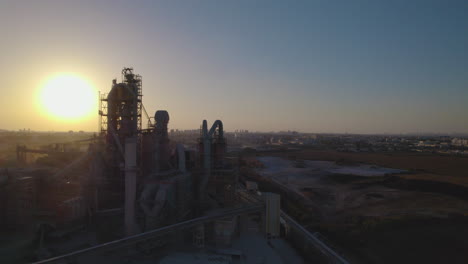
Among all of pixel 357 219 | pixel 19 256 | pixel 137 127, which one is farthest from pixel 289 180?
pixel 19 256

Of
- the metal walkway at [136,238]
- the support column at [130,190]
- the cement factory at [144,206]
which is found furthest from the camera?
the support column at [130,190]

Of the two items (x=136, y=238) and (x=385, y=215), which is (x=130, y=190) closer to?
Result: (x=136, y=238)

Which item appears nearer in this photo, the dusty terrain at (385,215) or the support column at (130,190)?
the support column at (130,190)

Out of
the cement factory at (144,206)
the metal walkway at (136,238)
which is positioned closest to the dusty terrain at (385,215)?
the cement factory at (144,206)

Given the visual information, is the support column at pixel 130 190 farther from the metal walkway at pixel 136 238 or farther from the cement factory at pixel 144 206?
the metal walkway at pixel 136 238

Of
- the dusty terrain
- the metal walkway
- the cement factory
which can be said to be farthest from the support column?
the dusty terrain

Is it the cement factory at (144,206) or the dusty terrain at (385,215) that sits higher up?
the cement factory at (144,206)

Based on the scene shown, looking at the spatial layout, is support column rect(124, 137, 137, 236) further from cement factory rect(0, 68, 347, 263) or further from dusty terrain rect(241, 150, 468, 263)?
dusty terrain rect(241, 150, 468, 263)

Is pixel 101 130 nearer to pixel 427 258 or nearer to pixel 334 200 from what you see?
pixel 427 258
